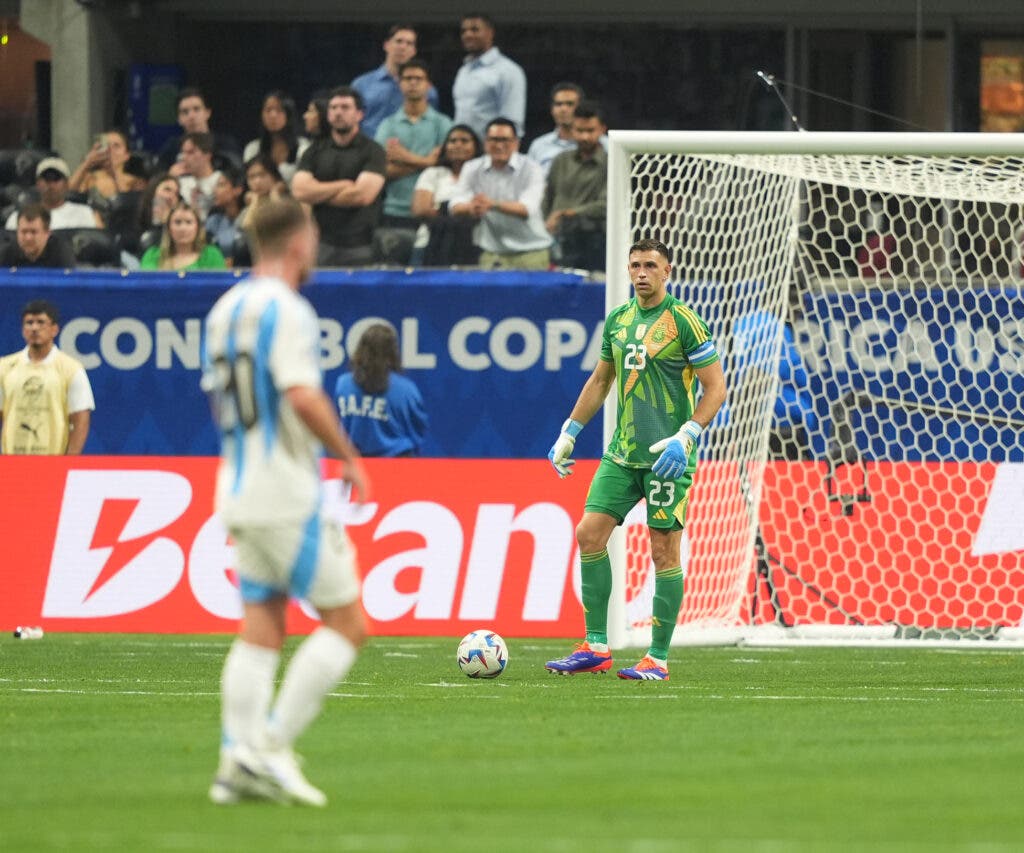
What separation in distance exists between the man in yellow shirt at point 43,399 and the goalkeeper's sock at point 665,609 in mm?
5843

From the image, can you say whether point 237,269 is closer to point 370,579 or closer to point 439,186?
point 439,186

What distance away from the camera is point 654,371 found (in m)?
11.7

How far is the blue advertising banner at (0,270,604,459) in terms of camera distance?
1736 centimetres

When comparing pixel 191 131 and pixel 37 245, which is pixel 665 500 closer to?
pixel 37 245

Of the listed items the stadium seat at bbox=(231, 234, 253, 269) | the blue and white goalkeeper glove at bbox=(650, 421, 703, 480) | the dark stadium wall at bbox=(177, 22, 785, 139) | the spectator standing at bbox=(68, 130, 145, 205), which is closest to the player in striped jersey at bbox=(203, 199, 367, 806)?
the blue and white goalkeeper glove at bbox=(650, 421, 703, 480)

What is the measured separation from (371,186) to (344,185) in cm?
23

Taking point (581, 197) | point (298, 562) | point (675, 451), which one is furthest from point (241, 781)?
point (581, 197)

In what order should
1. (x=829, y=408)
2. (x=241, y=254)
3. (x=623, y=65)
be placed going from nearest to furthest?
1. (x=829, y=408)
2. (x=241, y=254)
3. (x=623, y=65)

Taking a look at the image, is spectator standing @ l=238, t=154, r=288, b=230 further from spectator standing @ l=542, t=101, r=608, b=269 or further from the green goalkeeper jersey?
the green goalkeeper jersey

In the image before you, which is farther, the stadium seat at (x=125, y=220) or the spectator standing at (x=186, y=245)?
the stadium seat at (x=125, y=220)

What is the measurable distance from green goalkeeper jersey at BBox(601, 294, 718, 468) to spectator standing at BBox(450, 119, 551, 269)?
6385 millimetres

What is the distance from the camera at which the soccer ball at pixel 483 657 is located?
11.2m

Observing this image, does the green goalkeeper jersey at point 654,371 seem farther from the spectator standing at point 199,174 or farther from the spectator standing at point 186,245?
the spectator standing at point 199,174

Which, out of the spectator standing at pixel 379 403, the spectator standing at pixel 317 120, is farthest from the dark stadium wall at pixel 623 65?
the spectator standing at pixel 379 403
